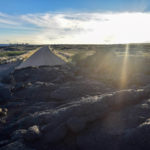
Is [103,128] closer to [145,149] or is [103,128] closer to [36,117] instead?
[145,149]

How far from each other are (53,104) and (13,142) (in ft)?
14.7

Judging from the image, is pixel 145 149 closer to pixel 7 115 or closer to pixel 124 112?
pixel 124 112

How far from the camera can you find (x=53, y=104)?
10.5 meters

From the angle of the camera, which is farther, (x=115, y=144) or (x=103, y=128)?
(x=103, y=128)

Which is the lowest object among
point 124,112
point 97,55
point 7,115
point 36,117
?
point 7,115

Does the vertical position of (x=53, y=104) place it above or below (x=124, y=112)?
below

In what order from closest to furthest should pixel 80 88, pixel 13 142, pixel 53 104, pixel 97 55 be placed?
pixel 13 142
pixel 53 104
pixel 80 88
pixel 97 55

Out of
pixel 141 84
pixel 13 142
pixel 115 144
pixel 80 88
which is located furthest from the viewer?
pixel 141 84

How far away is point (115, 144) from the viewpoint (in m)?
5.50

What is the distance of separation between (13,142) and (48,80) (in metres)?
11.5

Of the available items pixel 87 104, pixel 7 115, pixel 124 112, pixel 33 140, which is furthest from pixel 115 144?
pixel 7 115

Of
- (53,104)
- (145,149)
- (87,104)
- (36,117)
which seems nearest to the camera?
(145,149)

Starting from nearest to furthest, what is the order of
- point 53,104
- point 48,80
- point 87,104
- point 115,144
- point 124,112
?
point 115,144 → point 124,112 → point 87,104 → point 53,104 → point 48,80

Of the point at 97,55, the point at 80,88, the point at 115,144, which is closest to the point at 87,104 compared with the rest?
the point at 115,144
